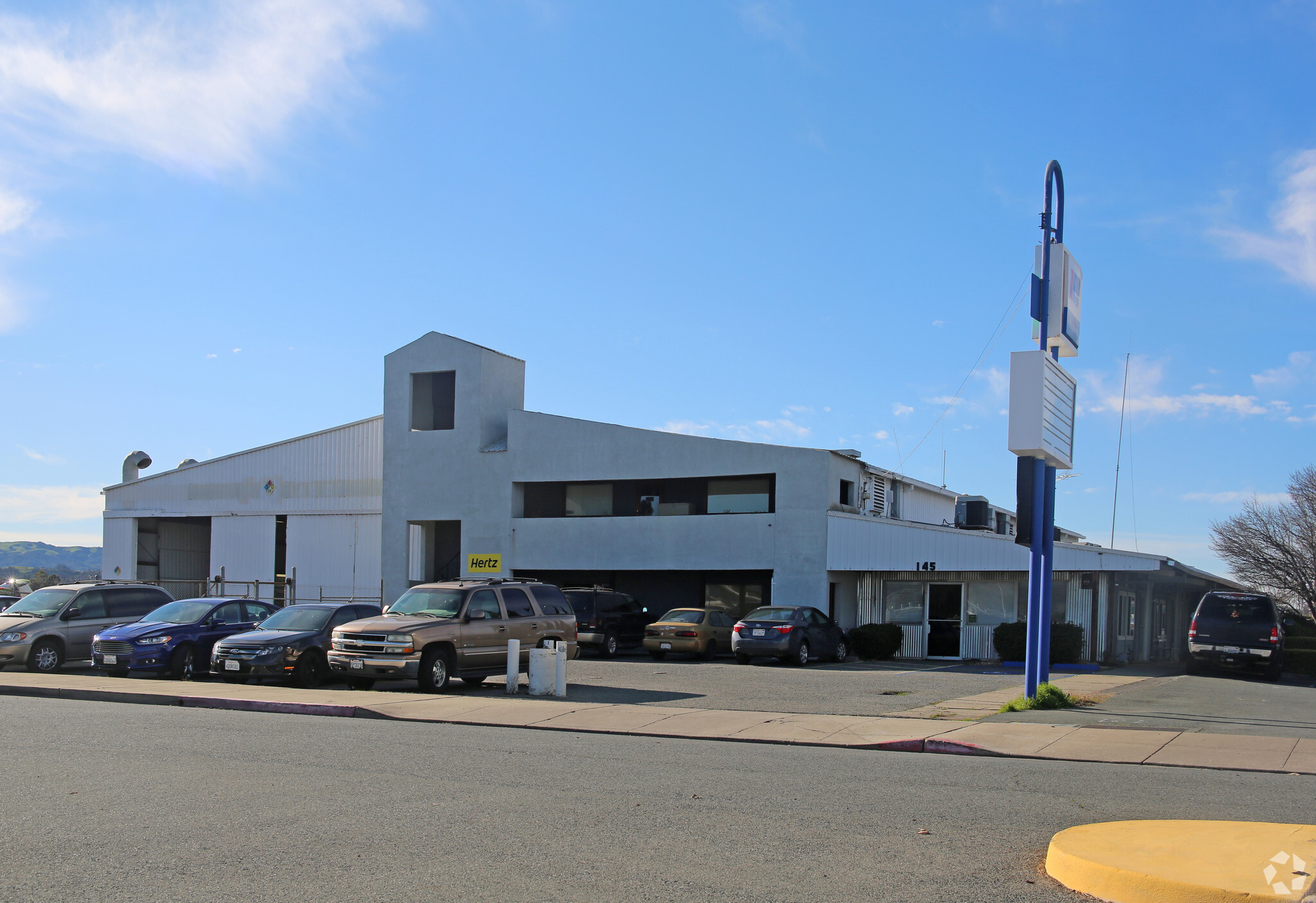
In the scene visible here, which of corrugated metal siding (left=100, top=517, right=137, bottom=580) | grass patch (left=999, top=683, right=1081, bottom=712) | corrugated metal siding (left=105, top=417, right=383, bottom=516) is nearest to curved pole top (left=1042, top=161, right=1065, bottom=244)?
grass patch (left=999, top=683, right=1081, bottom=712)

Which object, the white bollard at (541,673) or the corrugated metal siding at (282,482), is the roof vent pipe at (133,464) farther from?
the white bollard at (541,673)

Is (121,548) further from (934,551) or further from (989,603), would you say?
(989,603)

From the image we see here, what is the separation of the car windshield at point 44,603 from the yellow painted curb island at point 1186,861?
21.1m

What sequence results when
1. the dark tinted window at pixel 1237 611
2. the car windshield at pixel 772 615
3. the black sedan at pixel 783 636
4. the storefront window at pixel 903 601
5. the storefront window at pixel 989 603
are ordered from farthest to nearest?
the storefront window at pixel 903 601
the storefront window at pixel 989 603
the car windshield at pixel 772 615
the black sedan at pixel 783 636
the dark tinted window at pixel 1237 611

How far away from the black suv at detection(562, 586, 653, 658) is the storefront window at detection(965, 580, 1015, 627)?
908 cm

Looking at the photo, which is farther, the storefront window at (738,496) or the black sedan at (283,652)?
the storefront window at (738,496)

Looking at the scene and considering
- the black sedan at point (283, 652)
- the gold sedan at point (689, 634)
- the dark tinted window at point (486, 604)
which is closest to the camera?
the black sedan at point (283, 652)

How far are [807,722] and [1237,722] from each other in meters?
5.72

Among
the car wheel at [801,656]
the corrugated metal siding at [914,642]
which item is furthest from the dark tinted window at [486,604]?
Result: the corrugated metal siding at [914,642]

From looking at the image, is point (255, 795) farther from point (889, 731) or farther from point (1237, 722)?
point (1237, 722)

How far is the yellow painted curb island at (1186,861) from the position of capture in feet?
17.6

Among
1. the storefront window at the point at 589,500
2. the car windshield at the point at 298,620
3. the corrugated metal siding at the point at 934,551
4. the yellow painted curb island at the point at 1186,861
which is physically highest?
the storefront window at the point at 589,500

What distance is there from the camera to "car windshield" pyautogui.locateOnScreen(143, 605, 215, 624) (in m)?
20.5

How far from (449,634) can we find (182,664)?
5642 mm
